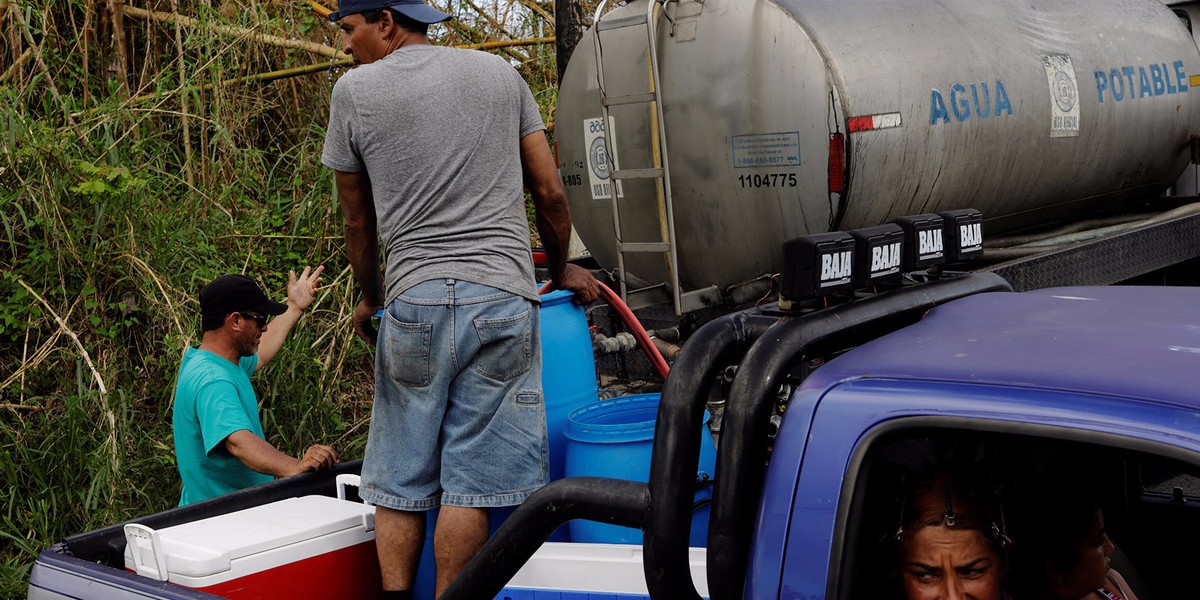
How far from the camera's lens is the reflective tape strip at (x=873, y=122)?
4.61m

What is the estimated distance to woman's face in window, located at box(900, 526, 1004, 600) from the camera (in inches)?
68.2

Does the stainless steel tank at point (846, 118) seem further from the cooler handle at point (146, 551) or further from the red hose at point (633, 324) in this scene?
the cooler handle at point (146, 551)

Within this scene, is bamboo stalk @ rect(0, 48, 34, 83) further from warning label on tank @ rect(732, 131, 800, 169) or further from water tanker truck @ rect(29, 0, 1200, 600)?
warning label on tank @ rect(732, 131, 800, 169)

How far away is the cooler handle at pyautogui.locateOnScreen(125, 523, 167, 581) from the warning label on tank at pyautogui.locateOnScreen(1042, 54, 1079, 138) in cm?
448

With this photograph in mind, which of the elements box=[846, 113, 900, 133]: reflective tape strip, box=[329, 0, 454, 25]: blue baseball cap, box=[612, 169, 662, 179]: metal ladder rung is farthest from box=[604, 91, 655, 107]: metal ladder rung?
box=[329, 0, 454, 25]: blue baseball cap

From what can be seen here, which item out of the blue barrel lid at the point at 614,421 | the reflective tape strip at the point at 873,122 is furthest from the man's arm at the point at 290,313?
the reflective tape strip at the point at 873,122

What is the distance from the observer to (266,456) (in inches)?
128

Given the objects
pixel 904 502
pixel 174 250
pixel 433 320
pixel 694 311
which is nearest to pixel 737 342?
pixel 904 502

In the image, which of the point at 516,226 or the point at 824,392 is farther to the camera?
the point at 516,226

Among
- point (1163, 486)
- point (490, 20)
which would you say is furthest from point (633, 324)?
point (490, 20)

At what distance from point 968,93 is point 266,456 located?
3.41 metres

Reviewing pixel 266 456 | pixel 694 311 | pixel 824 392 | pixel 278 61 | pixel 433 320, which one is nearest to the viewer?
pixel 824 392

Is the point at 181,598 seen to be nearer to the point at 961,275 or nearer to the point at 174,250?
the point at 961,275

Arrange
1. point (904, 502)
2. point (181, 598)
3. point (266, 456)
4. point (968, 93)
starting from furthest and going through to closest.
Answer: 1. point (968, 93)
2. point (266, 456)
3. point (181, 598)
4. point (904, 502)
